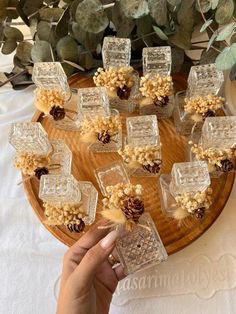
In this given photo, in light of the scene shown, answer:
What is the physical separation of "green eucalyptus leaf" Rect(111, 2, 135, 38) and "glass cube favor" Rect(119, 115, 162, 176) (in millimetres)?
183

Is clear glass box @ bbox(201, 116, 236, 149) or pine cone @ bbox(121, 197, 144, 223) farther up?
clear glass box @ bbox(201, 116, 236, 149)

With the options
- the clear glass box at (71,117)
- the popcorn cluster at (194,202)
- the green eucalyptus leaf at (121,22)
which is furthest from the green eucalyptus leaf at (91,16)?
the popcorn cluster at (194,202)

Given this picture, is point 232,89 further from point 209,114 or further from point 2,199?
point 2,199

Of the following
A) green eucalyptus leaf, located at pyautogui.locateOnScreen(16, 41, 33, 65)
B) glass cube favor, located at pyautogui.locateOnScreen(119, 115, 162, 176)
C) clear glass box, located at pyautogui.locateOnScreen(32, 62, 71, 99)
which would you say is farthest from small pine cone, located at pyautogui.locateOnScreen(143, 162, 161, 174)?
green eucalyptus leaf, located at pyautogui.locateOnScreen(16, 41, 33, 65)

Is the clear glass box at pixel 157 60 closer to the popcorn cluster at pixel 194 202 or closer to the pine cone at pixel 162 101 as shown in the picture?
the pine cone at pixel 162 101

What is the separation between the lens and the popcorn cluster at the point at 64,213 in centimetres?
67

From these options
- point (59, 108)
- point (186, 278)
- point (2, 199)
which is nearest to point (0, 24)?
point (59, 108)

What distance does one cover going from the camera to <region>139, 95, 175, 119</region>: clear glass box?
798mm

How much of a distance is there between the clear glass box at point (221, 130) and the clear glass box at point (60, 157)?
245mm

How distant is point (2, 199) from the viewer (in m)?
0.78

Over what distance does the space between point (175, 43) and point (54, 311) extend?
505mm

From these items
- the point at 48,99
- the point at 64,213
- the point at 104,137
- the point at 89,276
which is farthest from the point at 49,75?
the point at 89,276

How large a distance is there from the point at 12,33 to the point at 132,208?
16.8 inches

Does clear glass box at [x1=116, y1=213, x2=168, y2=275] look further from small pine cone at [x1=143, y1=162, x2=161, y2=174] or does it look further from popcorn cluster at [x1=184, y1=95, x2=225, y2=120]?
popcorn cluster at [x1=184, y1=95, x2=225, y2=120]
